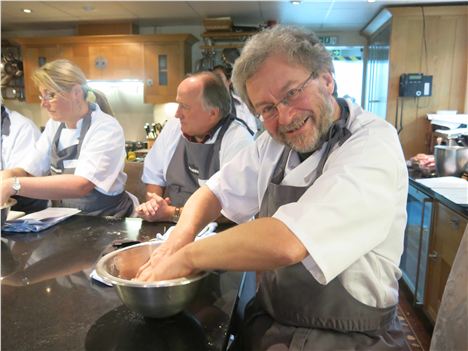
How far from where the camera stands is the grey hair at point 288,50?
90cm

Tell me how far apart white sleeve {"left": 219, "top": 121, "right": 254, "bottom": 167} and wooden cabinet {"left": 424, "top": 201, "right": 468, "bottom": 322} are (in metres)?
1.13

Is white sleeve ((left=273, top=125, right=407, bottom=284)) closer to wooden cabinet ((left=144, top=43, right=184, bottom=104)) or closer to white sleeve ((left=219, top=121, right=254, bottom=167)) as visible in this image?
white sleeve ((left=219, top=121, right=254, bottom=167))

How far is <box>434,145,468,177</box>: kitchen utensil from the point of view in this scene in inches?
96.7

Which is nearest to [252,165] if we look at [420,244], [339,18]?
[420,244]

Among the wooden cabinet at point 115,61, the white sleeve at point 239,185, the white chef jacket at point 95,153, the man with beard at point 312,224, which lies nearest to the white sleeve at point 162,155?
the white chef jacket at point 95,153

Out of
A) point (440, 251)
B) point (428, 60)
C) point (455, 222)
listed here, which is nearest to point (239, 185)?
point (455, 222)

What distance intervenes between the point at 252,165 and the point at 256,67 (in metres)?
0.33

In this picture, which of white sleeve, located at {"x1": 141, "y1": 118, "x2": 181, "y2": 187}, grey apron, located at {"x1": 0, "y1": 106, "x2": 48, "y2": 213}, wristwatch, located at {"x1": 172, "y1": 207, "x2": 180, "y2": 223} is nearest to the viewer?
wristwatch, located at {"x1": 172, "y1": 207, "x2": 180, "y2": 223}

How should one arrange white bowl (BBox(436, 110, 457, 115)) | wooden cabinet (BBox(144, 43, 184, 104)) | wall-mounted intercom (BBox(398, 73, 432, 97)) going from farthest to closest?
wooden cabinet (BBox(144, 43, 184, 104))
wall-mounted intercom (BBox(398, 73, 432, 97))
white bowl (BBox(436, 110, 457, 115))

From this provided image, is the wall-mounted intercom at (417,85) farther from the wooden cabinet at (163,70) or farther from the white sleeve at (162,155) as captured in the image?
the white sleeve at (162,155)

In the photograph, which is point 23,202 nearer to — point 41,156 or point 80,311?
point 41,156

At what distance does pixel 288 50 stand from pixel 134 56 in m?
3.98

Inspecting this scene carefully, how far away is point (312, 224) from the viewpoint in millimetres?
711

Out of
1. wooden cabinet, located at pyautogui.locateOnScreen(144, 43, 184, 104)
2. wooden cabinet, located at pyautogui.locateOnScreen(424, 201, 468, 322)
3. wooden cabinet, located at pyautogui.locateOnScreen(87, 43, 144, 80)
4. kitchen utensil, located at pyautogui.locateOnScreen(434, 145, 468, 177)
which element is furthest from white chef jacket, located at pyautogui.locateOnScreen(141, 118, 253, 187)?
wooden cabinet, located at pyautogui.locateOnScreen(87, 43, 144, 80)
